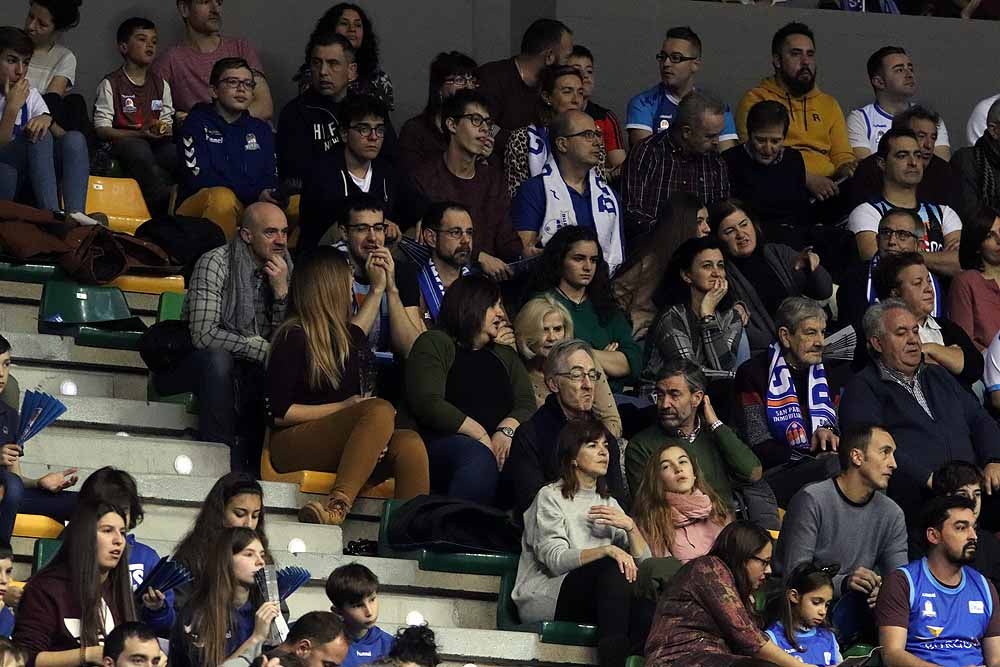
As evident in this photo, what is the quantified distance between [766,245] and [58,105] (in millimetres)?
3195

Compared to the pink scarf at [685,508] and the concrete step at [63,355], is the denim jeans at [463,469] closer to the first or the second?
the pink scarf at [685,508]

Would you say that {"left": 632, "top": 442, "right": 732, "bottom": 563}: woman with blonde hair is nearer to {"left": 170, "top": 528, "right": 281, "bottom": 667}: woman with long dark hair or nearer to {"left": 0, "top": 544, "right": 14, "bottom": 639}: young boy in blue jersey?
{"left": 170, "top": 528, "right": 281, "bottom": 667}: woman with long dark hair

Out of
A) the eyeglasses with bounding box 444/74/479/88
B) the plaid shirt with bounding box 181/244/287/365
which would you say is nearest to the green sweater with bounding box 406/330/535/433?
the plaid shirt with bounding box 181/244/287/365

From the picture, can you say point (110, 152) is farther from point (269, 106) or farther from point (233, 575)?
point (233, 575)

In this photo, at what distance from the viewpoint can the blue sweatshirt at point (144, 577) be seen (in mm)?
7234

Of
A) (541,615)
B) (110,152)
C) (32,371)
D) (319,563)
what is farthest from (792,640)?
(110,152)

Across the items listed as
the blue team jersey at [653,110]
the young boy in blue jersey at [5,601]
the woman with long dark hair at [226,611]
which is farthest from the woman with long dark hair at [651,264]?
the young boy in blue jersey at [5,601]

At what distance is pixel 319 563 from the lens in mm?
8023

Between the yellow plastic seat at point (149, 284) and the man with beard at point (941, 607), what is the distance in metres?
3.22

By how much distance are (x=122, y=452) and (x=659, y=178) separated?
324 centimetres

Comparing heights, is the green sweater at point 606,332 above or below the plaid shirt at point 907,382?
above

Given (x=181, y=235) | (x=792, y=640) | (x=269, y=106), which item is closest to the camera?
(x=792, y=640)

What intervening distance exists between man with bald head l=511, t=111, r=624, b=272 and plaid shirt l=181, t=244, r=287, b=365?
5.55ft

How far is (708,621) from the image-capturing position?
7.43 m
